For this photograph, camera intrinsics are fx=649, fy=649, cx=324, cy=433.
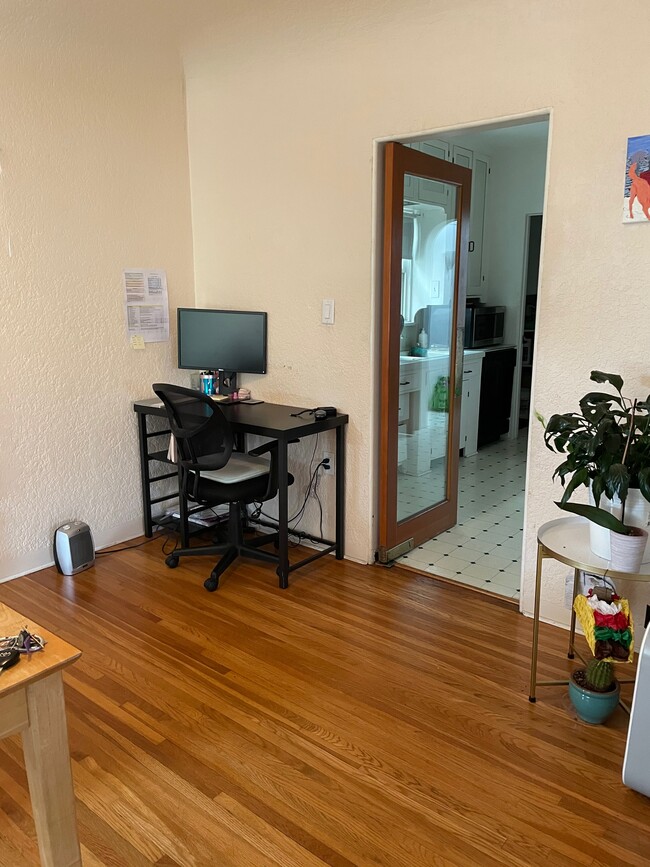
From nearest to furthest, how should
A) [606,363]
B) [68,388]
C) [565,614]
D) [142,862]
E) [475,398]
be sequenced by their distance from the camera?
[142,862]
[606,363]
[565,614]
[68,388]
[475,398]

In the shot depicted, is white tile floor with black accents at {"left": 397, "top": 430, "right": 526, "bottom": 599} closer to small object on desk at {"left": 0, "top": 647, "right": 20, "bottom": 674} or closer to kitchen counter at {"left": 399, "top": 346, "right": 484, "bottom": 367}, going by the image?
kitchen counter at {"left": 399, "top": 346, "right": 484, "bottom": 367}

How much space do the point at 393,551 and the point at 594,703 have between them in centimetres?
145

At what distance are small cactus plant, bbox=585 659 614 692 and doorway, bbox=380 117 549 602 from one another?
219 centimetres

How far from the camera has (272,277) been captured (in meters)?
3.59

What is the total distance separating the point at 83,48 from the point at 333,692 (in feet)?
10.6

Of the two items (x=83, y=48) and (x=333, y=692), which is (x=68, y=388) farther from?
(x=333, y=692)

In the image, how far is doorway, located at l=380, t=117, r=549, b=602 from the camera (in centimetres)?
515

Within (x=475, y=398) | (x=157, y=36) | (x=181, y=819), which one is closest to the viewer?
(x=181, y=819)

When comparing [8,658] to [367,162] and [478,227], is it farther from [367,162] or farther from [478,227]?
[478,227]

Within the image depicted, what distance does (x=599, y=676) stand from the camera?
2.17 meters

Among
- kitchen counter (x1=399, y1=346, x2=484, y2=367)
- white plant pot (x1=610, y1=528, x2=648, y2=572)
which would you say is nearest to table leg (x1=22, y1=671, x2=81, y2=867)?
white plant pot (x1=610, y1=528, x2=648, y2=572)

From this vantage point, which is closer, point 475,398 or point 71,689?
point 71,689

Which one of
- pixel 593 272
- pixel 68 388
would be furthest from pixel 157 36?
pixel 593 272

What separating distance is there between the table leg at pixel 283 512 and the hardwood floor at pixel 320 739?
0.11 meters
